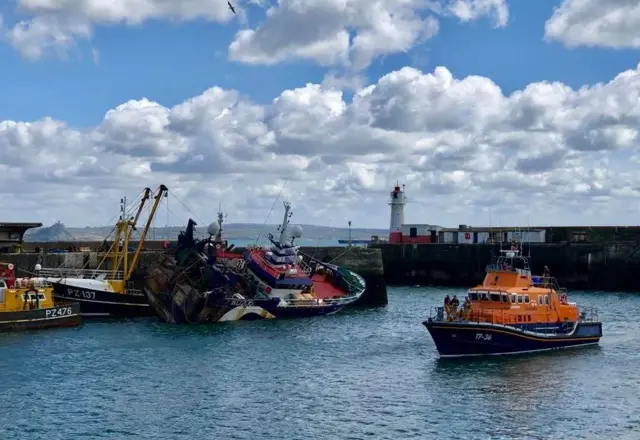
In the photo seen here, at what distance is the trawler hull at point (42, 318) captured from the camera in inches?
1945

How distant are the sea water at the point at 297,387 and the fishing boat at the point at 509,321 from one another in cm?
87

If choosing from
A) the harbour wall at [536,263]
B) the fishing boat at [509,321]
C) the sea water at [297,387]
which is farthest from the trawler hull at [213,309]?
the harbour wall at [536,263]

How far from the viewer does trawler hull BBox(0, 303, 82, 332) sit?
49.4 meters

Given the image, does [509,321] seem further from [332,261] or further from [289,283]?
[332,261]

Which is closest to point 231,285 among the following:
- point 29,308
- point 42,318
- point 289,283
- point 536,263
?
point 289,283

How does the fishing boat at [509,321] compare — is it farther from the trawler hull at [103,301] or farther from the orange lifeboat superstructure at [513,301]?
the trawler hull at [103,301]

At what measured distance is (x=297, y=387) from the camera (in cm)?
3662

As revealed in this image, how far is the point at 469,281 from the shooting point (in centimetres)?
8781

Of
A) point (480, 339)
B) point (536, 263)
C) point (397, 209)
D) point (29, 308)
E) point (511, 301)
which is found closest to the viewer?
point (480, 339)

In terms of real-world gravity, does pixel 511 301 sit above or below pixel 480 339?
above

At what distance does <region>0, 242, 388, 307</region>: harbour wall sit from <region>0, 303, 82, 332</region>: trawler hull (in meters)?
13.6

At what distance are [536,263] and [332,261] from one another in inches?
882

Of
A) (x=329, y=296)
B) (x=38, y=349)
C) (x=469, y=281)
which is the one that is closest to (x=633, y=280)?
(x=469, y=281)

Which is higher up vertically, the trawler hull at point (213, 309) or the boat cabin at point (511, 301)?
the boat cabin at point (511, 301)
